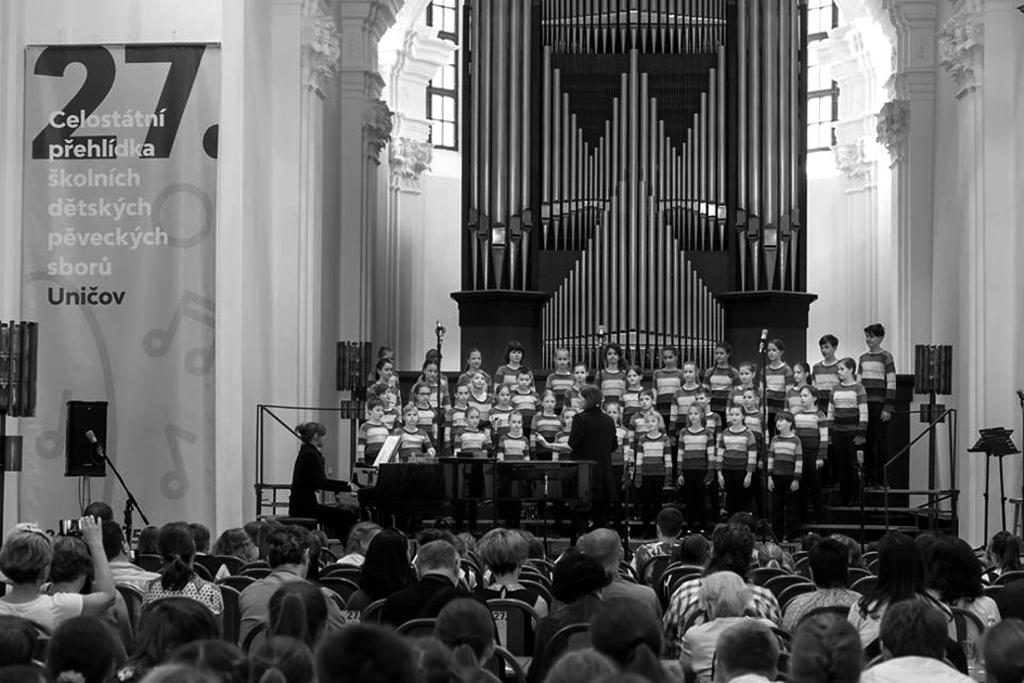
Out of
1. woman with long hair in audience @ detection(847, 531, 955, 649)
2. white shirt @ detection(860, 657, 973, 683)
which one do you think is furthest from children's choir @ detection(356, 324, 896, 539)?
white shirt @ detection(860, 657, 973, 683)

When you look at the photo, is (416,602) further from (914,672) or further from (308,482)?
(308,482)

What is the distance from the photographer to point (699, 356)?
22609 mm

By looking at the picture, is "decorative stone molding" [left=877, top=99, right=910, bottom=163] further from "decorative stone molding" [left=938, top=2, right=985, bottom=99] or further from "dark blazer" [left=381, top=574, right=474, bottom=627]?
"dark blazer" [left=381, top=574, right=474, bottom=627]

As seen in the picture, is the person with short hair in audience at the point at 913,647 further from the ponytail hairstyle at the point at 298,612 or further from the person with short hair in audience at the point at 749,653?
the ponytail hairstyle at the point at 298,612

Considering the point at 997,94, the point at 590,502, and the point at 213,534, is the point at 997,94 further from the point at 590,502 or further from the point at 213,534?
the point at 213,534

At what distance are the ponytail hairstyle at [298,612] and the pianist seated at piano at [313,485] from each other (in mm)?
8499

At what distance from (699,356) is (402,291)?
193 inches

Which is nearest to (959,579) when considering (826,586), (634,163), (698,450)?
(826,586)

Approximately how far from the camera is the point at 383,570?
727 centimetres

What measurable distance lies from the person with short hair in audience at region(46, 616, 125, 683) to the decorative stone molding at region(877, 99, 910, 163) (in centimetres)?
1825

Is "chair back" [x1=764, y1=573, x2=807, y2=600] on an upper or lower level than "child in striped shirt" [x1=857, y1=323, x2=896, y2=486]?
lower

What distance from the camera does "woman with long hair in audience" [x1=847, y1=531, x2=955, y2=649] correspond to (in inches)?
250

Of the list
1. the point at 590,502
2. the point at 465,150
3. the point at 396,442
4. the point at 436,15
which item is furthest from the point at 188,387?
the point at 436,15

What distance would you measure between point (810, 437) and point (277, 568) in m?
9.95
